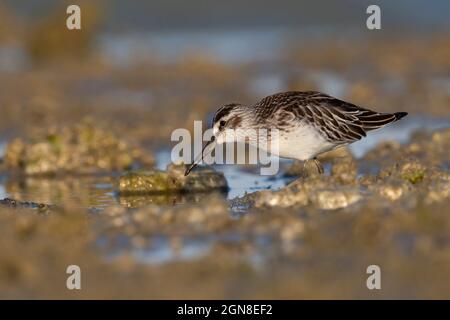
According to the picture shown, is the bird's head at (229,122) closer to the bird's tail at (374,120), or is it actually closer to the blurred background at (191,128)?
the blurred background at (191,128)

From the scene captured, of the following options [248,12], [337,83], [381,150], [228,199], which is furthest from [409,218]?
[248,12]

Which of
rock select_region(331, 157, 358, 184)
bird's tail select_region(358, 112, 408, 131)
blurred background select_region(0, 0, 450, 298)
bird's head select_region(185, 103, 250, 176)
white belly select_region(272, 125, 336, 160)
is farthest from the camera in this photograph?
bird's tail select_region(358, 112, 408, 131)

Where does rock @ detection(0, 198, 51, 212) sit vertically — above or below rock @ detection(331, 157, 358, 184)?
below

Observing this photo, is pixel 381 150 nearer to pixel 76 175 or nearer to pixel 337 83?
pixel 76 175

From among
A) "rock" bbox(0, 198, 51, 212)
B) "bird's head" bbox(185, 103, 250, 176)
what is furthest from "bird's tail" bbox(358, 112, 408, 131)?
"rock" bbox(0, 198, 51, 212)

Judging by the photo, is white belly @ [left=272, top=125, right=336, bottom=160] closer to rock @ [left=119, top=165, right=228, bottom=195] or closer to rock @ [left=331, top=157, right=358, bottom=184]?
rock @ [left=331, top=157, right=358, bottom=184]

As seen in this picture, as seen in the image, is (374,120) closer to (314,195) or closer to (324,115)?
(324,115)
